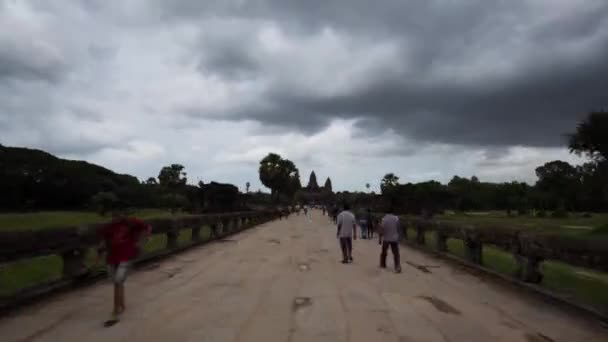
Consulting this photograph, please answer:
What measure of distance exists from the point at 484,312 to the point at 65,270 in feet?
23.2

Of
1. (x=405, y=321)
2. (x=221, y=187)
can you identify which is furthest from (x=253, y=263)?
(x=221, y=187)

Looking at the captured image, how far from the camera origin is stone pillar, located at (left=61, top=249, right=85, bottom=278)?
9.05 meters

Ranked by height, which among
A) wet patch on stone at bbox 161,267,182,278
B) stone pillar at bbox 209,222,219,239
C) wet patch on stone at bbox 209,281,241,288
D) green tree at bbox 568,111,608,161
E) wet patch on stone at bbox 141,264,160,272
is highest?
green tree at bbox 568,111,608,161

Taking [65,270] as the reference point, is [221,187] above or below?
above

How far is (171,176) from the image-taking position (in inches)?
5212

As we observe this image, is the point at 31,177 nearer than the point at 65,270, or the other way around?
the point at 65,270

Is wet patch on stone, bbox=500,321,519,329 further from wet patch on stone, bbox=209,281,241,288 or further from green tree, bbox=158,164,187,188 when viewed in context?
green tree, bbox=158,164,187,188

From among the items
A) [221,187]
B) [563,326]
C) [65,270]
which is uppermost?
[221,187]

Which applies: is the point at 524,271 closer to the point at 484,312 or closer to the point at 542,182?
the point at 484,312

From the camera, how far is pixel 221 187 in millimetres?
36500

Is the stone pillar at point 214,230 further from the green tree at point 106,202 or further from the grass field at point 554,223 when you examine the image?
the green tree at point 106,202

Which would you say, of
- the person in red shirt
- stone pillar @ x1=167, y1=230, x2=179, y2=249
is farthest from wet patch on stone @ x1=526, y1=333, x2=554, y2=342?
stone pillar @ x1=167, y1=230, x2=179, y2=249

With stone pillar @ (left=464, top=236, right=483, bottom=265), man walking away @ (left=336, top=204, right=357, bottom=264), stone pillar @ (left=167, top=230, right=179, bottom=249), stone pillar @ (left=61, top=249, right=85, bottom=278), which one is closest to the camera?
stone pillar @ (left=61, top=249, right=85, bottom=278)

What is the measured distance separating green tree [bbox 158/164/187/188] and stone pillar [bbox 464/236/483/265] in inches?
4722
